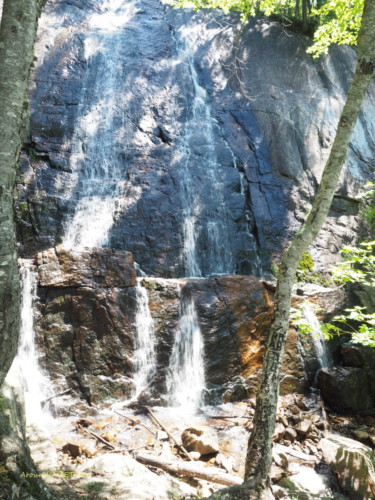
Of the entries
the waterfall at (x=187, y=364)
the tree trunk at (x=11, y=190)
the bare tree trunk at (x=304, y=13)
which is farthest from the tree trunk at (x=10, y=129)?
the bare tree trunk at (x=304, y=13)

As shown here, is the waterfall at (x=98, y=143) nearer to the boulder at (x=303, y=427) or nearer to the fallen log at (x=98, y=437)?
the fallen log at (x=98, y=437)

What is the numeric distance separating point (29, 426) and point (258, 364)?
4425 millimetres

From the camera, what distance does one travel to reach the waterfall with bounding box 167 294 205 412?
7.06m

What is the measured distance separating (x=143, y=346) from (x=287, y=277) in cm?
A: 413

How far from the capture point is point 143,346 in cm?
721

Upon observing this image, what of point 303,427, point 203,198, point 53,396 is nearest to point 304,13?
point 203,198

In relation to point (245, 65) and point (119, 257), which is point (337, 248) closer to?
point (119, 257)

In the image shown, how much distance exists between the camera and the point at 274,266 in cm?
1041

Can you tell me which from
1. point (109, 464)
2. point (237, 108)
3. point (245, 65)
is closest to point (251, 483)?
point (109, 464)

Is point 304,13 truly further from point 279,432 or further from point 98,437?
point 98,437

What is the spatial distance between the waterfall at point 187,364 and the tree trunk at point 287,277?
135 inches

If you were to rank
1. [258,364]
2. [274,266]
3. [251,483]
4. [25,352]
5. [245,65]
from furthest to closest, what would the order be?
[245,65], [274,266], [258,364], [25,352], [251,483]

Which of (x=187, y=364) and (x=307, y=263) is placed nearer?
(x=187, y=364)

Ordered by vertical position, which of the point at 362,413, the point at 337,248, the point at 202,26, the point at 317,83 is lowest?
the point at 362,413
